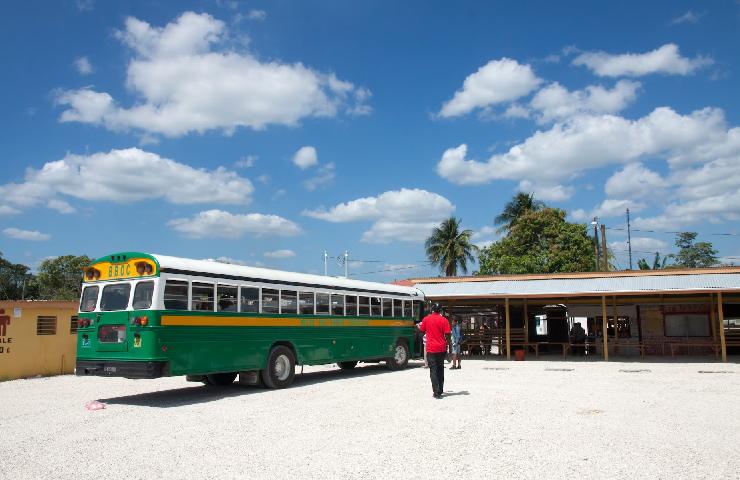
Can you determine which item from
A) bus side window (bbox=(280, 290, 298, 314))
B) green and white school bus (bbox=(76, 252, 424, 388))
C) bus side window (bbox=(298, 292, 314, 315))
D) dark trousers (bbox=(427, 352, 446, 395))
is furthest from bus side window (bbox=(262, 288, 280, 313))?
dark trousers (bbox=(427, 352, 446, 395))

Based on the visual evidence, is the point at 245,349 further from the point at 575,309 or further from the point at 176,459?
the point at 575,309

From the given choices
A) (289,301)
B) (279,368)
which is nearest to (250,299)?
(289,301)

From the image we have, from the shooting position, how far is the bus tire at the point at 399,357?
1841 centimetres

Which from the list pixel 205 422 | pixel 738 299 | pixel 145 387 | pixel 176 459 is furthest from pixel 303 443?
pixel 738 299

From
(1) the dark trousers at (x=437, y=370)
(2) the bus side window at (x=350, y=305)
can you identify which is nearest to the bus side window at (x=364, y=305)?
(2) the bus side window at (x=350, y=305)

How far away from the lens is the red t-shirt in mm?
12070

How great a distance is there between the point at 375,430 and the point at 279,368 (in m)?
5.55

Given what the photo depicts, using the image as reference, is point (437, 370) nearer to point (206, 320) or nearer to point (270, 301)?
point (270, 301)

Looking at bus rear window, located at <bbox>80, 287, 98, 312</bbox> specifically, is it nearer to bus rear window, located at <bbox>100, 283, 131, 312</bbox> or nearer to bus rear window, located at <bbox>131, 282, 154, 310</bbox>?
bus rear window, located at <bbox>100, 283, 131, 312</bbox>

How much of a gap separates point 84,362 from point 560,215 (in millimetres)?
38004

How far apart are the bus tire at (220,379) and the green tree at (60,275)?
56.8m

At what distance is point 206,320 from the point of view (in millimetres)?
12016

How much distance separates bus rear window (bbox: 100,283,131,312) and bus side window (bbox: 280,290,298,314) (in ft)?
11.5

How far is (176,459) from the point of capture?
23.2 feet
